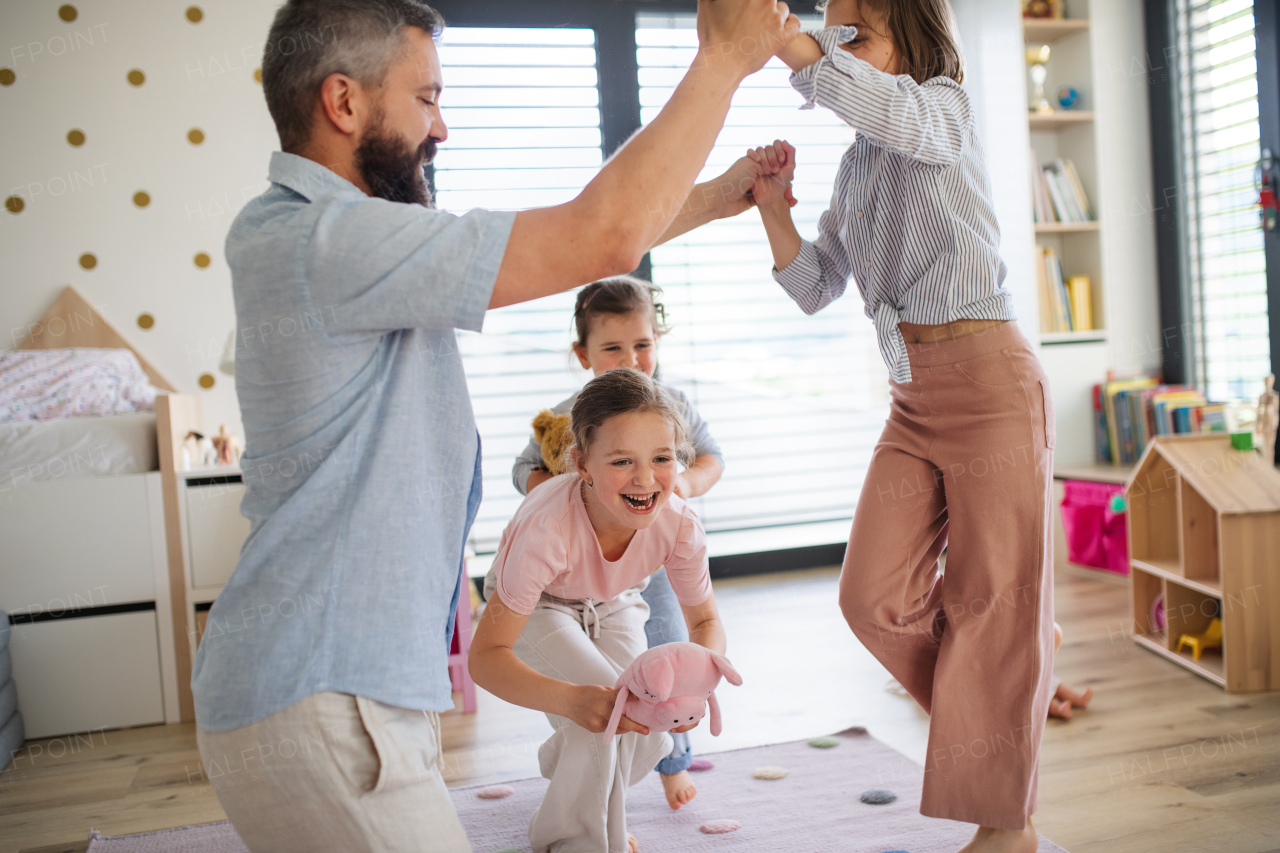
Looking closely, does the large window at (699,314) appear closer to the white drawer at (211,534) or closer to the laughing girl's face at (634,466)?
the white drawer at (211,534)

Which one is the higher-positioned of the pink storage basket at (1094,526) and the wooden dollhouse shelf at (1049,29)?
the wooden dollhouse shelf at (1049,29)

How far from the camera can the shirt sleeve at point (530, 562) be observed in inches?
53.8

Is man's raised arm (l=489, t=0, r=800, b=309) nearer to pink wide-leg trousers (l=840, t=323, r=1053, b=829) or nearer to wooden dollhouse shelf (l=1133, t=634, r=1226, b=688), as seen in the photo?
pink wide-leg trousers (l=840, t=323, r=1053, b=829)

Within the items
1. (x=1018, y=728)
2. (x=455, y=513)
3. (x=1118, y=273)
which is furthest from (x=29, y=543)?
(x=1118, y=273)

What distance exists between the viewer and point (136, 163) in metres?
3.27

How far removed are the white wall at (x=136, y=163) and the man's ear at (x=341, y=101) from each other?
2540 millimetres

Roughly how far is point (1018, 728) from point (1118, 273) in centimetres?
298

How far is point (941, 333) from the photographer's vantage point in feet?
4.65

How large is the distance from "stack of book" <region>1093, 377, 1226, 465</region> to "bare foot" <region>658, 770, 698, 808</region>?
247cm

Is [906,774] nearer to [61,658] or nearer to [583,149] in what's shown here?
[61,658]

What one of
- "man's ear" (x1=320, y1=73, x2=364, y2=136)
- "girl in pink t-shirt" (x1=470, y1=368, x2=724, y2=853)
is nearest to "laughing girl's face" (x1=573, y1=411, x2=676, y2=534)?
"girl in pink t-shirt" (x1=470, y1=368, x2=724, y2=853)

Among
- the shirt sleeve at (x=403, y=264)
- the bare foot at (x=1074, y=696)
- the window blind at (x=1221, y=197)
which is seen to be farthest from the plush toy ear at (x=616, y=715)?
the window blind at (x=1221, y=197)

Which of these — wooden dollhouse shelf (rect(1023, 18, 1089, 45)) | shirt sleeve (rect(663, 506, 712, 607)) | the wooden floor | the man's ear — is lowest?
the wooden floor

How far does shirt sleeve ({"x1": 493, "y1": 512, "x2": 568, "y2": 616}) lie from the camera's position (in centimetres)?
137
